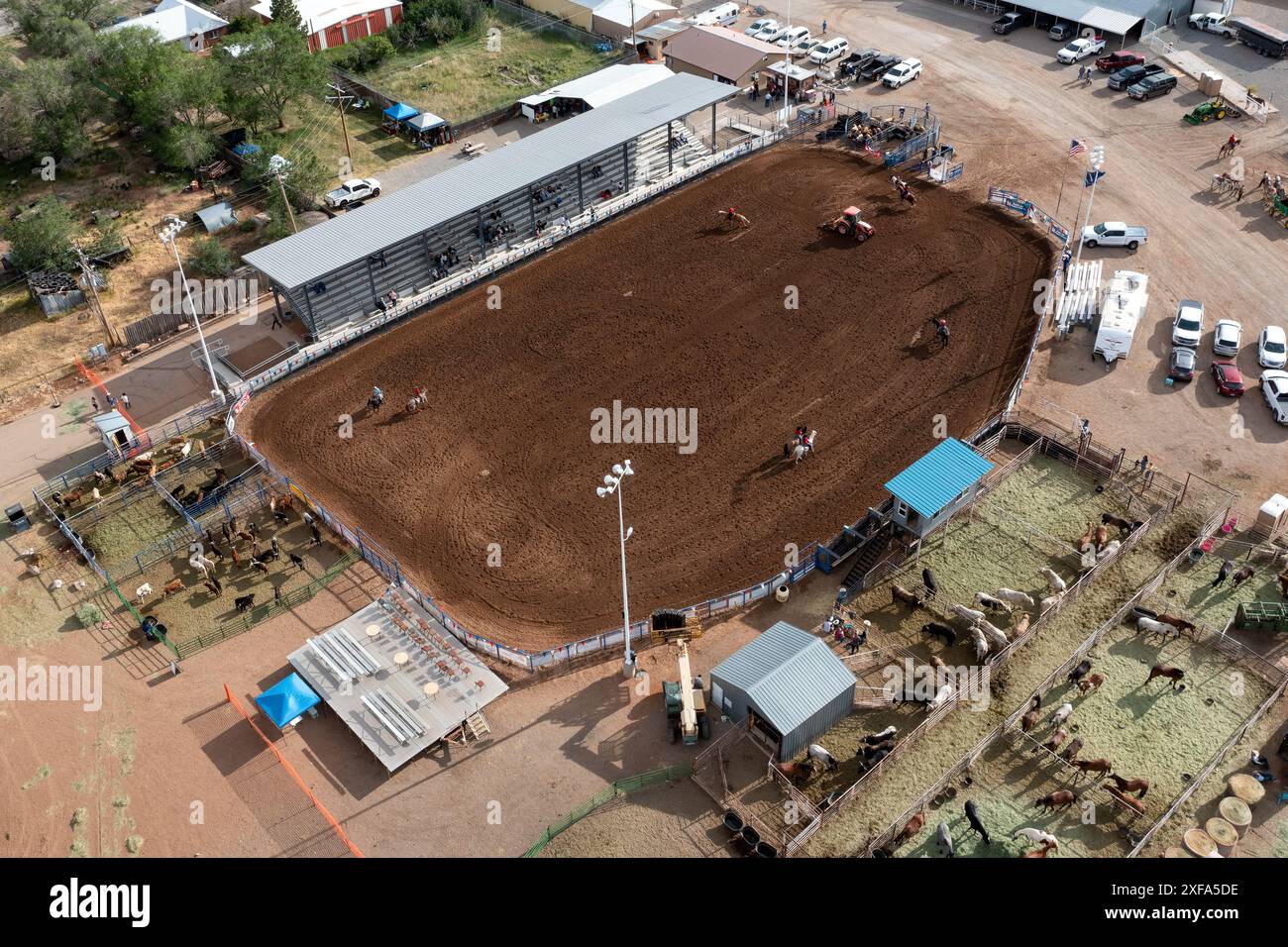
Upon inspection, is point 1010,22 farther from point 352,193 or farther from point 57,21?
point 57,21

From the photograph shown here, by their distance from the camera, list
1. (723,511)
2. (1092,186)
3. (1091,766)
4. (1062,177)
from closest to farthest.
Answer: (1091,766) < (723,511) < (1092,186) < (1062,177)

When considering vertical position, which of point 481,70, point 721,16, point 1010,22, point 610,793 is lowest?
point 610,793

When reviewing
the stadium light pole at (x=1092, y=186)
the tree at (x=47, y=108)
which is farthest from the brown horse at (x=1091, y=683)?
the tree at (x=47, y=108)

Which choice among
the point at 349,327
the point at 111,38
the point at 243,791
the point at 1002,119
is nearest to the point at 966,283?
the point at 1002,119

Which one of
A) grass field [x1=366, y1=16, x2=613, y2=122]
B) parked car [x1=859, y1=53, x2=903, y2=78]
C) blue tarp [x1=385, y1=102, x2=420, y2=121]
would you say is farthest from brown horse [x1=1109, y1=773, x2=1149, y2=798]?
blue tarp [x1=385, y1=102, x2=420, y2=121]

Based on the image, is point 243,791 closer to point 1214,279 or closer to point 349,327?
point 349,327

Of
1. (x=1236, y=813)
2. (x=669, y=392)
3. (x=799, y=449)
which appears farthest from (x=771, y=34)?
(x=1236, y=813)
